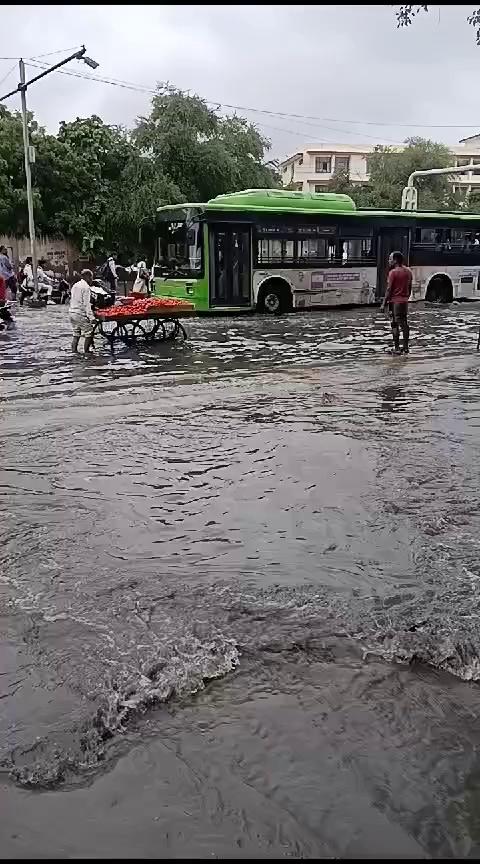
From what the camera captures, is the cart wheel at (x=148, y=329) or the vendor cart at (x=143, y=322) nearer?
the vendor cart at (x=143, y=322)

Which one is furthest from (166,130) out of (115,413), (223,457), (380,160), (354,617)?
(354,617)

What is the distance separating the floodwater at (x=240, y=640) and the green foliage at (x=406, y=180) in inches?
1765

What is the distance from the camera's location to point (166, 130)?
35656mm

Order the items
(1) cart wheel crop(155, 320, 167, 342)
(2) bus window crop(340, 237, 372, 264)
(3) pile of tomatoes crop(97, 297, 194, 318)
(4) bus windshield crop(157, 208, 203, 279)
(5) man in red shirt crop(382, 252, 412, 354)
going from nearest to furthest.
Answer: (5) man in red shirt crop(382, 252, 412, 354)
(3) pile of tomatoes crop(97, 297, 194, 318)
(1) cart wheel crop(155, 320, 167, 342)
(4) bus windshield crop(157, 208, 203, 279)
(2) bus window crop(340, 237, 372, 264)

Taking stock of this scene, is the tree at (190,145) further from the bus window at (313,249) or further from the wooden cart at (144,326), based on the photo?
the wooden cart at (144,326)

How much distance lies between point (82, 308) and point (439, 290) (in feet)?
52.6

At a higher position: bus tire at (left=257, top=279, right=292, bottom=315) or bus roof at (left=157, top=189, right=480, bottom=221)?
bus roof at (left=157, top=189, right=480, bottom=221)

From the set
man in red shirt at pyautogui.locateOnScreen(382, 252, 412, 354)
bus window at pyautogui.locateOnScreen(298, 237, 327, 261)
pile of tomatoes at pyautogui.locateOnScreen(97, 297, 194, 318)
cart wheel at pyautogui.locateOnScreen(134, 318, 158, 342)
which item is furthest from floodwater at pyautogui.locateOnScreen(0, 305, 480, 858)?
bus window at pyautogui.locateOnScreen(298, 237, 327, 261)

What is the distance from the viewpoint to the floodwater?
2.81m

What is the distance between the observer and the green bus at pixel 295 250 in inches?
822

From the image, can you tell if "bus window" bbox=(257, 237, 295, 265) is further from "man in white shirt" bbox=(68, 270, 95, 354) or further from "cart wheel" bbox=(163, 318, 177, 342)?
"man in white shirt" bbox=(68, 270, 95, 354)

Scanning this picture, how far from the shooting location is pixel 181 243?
20.8 meters

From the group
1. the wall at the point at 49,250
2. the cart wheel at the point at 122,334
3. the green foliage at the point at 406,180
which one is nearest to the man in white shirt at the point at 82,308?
the cart wheel at the point at 122,334

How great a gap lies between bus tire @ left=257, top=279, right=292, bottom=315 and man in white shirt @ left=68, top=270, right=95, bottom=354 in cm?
824
